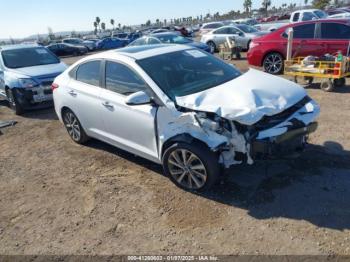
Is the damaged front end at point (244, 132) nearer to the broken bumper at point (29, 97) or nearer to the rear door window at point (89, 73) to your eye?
the rear door window at point (89, 73)

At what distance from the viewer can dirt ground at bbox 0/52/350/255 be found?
3314mm

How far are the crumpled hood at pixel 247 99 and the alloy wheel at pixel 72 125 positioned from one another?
2.53 meters

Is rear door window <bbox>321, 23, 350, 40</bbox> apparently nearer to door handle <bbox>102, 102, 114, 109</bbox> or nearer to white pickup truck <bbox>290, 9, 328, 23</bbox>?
door handle <bbox>102, 102, 114, 109</bbox>

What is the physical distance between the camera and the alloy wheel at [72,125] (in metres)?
5.80

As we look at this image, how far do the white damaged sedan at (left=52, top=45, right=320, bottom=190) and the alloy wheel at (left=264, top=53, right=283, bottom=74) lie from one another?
5.59m

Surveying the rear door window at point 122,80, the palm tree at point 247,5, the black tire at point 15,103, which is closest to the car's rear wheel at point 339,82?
the rear door window at point 122,80

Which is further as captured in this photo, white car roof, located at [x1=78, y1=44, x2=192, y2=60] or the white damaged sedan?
white car roof, located at [x1=78, y1=44, x2=192, y2=60]

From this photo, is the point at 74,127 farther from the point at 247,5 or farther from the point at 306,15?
the point at 247,5

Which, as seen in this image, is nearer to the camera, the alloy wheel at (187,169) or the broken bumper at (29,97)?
the alloy wheel at (187,169)

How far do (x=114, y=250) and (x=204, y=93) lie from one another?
2038 millimetres

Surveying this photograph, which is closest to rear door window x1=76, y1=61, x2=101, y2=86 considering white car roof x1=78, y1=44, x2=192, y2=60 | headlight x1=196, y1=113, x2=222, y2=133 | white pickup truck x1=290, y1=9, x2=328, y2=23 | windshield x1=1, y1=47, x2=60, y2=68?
white car roof x1=78, y1=44, x2=192, y2=60

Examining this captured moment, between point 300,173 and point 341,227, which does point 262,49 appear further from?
point 341,227

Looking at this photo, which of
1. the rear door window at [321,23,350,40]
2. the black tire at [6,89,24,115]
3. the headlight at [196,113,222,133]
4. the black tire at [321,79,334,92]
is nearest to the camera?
the headlight at [196,113,222,133]

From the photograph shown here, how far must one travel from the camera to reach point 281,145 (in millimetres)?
3742
